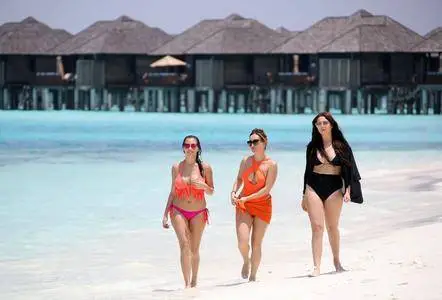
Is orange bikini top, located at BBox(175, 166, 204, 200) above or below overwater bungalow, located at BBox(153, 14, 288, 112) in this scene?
below

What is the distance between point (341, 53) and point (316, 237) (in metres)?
58.9

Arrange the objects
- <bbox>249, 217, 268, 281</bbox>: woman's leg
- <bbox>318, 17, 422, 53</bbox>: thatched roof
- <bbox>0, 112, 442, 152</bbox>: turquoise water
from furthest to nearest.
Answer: <bbox>318, 17, 422, 53</bbox>: thatched roof, <bbox>0, 112, 442, 152</bbox>: turquoise water, <bbox>249, 217, 268, 281</bbox>: woman's leg

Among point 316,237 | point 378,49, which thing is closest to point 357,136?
point 378,49

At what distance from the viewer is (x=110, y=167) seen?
30203 mm

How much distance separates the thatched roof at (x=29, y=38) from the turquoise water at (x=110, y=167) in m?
19.5

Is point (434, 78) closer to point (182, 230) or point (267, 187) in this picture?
point (267, 187)

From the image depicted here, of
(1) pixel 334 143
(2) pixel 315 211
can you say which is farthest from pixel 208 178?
(1) pixel 334 143

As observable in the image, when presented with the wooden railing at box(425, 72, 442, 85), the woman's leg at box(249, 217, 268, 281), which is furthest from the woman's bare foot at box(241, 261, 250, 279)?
the wooden railing at box(425, 72, 442, 85)

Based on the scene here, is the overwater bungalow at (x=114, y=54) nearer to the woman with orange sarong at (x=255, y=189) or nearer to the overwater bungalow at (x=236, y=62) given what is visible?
the overwater bungalow at (x=236, y=62)

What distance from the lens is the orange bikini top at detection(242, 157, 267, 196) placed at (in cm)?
960

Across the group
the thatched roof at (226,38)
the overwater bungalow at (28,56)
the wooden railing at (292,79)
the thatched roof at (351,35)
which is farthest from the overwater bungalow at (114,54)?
the thatched roof at (351,35)

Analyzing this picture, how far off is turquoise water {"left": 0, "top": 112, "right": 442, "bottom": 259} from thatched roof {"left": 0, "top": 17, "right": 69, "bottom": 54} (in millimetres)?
19532

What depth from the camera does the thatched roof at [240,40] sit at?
70.6 meters

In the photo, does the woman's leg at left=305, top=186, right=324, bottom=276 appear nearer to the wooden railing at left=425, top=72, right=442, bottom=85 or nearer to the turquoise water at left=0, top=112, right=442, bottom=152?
the turquoise water at left=0, top=112, right=442, bottom=152
